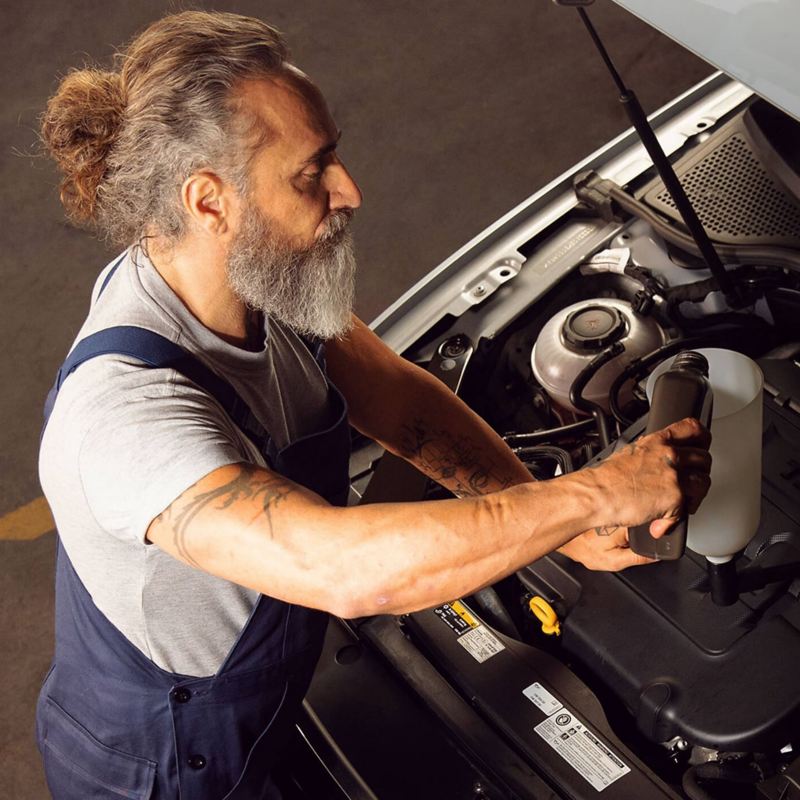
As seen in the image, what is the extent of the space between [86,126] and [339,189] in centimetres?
39

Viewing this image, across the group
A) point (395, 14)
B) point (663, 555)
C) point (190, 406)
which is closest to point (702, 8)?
point (663, 555)

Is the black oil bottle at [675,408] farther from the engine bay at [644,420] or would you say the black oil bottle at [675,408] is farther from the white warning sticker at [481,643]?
the white warning sticker at [481,643]

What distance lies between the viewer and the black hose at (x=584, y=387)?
6.72ft

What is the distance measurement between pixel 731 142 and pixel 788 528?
99 cm

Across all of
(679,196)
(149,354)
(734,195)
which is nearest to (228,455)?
(149,354)

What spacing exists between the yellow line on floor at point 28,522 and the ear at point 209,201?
6.66 feet

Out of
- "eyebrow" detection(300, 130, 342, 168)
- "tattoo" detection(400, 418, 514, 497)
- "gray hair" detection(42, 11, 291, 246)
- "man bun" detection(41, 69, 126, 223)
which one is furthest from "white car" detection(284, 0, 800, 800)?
"man bun" detection(41, 69, 126, 223)

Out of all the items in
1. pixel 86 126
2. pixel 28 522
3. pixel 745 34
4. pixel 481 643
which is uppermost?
pixel 745 34

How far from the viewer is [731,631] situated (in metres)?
1.68

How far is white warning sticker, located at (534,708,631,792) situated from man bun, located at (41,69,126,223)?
1.04 metres

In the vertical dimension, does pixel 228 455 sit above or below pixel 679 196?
below

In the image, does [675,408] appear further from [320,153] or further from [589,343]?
[589,343]

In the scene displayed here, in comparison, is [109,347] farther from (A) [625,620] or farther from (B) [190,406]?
(A) [625,620]

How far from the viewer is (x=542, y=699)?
1.74 meters
